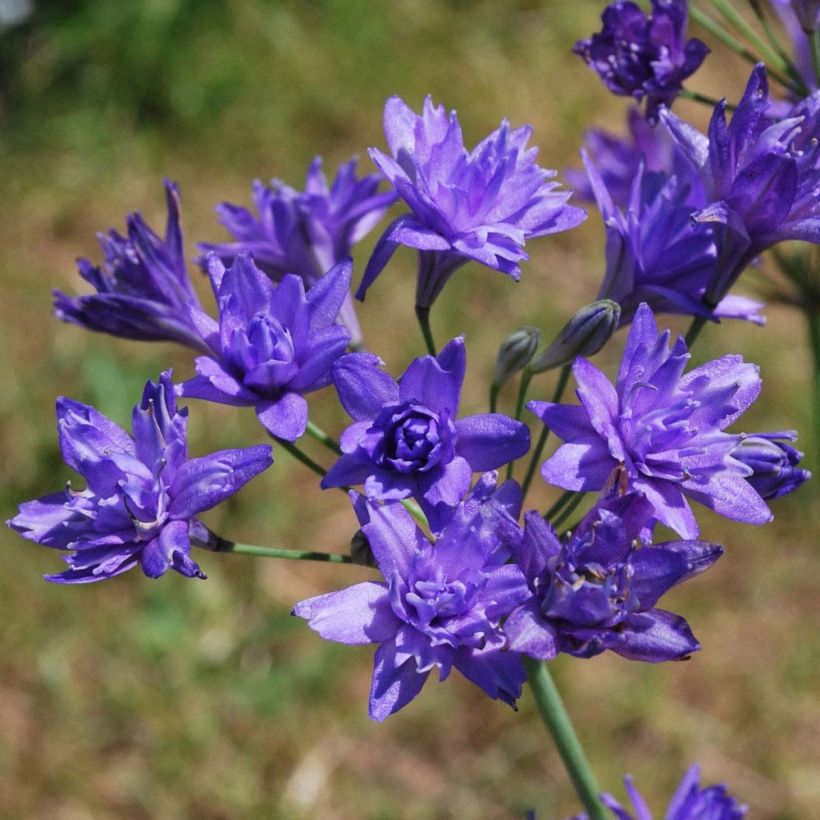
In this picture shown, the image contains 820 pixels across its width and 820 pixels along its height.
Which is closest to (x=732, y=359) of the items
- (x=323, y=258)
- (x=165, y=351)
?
(x=323, y=258)

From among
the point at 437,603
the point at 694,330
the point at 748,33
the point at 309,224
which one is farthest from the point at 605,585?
the point at 748,33

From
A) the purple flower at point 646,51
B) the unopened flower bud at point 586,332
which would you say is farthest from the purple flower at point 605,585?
the purple flower at point 646,51

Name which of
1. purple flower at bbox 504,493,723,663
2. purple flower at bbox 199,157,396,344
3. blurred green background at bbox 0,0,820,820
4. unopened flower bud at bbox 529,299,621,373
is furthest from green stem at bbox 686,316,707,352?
blurred green background at bbox 0,0,820,820

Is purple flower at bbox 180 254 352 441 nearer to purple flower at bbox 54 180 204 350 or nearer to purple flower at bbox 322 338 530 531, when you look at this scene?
purple flower at bbox 322 338 530 531

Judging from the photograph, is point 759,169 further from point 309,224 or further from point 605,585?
point 309,224

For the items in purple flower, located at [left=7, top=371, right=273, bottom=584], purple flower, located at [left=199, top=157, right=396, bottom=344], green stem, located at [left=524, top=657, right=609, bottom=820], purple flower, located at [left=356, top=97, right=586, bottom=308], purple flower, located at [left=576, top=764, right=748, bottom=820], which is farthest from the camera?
purple flower, located at [left=199, top=157, right=396, bottom=344]
